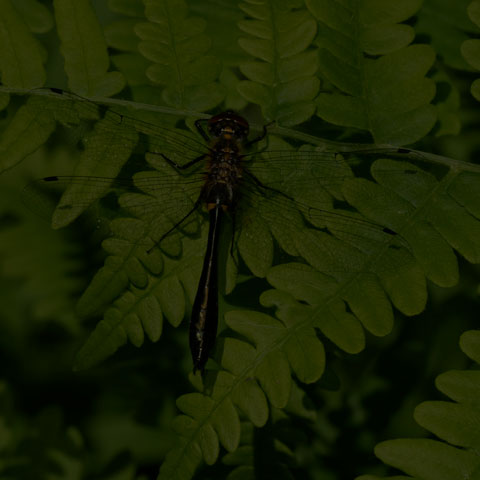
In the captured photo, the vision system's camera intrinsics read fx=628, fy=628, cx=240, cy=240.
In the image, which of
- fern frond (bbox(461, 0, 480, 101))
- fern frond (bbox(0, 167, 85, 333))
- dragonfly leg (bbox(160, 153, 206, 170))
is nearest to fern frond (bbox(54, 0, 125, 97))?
dragonfly leg (bbox(160, 153, 206, 170))

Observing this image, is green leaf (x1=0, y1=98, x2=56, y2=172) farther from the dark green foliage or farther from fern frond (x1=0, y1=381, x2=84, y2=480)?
fern frond (x1=0, y1=381, x2=84, y2=480)

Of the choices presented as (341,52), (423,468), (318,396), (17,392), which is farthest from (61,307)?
(423,468)

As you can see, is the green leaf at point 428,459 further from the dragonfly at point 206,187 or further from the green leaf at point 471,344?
the dragonfly at point 206,187

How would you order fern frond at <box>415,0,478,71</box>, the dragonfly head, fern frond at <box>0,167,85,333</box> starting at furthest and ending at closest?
fern frond at <box>0,167,85,333</box> < fern frond at <box>415,0,478,71</box> < the dragonfly head

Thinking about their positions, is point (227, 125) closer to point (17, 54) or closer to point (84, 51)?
point (84, 51)

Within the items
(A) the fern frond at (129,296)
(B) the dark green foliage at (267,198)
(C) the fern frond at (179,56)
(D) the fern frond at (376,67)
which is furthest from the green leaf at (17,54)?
(D) the fern frond at (376,67)

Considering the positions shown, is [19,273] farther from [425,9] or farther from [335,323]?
[425,9]

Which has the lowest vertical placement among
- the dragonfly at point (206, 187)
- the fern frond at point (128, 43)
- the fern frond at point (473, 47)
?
the dragonfly at point (206, 187)
